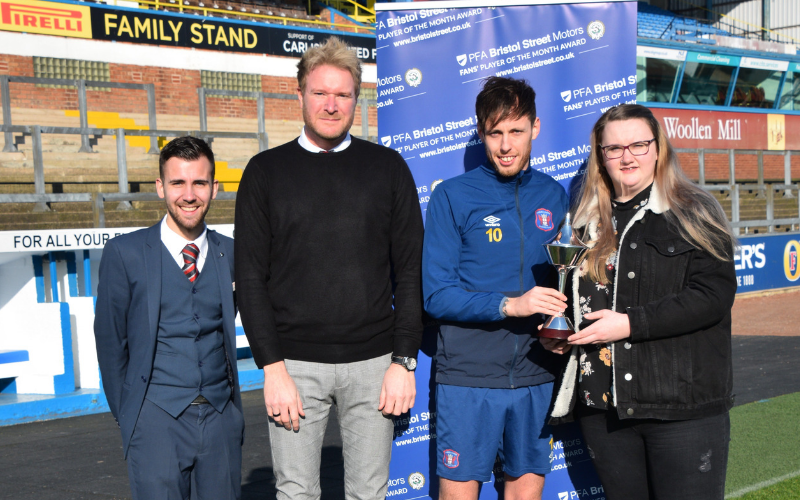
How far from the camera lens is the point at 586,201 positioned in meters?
2.78

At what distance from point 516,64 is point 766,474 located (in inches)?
124

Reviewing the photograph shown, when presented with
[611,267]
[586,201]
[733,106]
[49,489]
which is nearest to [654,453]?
[611,267]

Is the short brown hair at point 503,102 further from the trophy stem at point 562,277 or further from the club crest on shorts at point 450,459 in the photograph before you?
the club crest on shorts at point 450,459

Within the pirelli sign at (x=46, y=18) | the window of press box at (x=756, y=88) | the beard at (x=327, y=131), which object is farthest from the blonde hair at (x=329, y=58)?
the window of press box at (x=756, y=88)

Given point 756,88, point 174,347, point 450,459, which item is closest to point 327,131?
point 174,347

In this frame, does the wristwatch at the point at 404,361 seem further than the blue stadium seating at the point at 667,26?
No

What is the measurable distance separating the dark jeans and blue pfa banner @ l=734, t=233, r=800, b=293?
1305 cm

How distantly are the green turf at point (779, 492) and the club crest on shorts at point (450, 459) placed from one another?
233 centimetres

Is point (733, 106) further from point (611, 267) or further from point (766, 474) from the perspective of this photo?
point (611, 267)

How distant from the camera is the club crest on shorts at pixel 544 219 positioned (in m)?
3.00

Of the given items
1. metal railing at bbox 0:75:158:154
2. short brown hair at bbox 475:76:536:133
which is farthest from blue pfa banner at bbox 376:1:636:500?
metal railing at bbox 0:75:158:154

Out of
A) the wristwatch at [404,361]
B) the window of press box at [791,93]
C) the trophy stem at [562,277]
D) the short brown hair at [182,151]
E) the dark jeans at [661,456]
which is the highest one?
the window of press box at [791,93]

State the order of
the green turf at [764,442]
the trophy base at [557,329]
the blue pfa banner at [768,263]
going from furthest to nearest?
the blue pfa banner at [768,263] < the green turf at [764,442] < the trophy base at [557,329]

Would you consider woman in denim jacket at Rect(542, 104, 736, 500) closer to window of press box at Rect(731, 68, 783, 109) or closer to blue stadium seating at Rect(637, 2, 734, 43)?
window of press box at Rect(731, 68, 783, 109)
